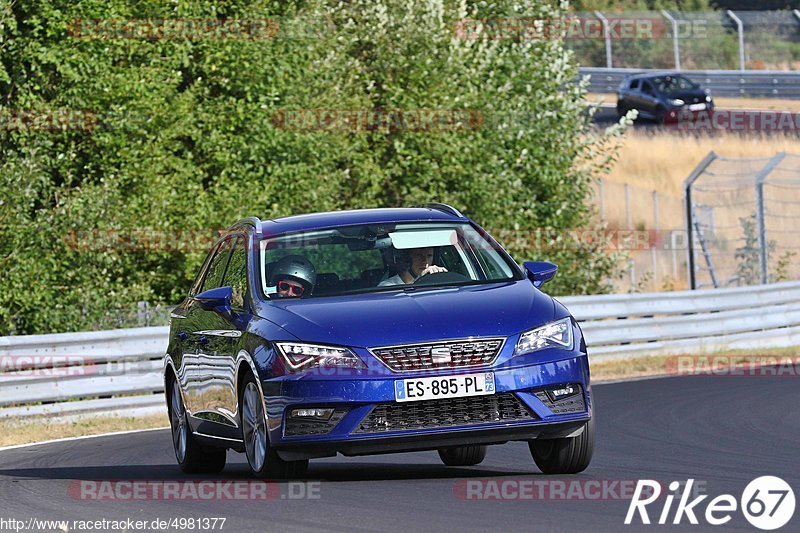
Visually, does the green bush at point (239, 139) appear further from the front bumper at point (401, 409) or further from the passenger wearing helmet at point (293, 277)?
the front bumper at point (401, 409)

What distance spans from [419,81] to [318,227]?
55.2 feet

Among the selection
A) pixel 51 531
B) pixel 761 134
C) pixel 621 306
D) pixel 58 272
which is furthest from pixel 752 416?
pixel 761 134

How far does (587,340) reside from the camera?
2095 centimetres

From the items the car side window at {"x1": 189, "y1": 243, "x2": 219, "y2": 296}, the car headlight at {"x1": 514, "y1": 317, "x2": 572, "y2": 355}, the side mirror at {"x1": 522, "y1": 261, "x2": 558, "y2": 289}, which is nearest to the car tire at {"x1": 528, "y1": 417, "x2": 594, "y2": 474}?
the car headlight at {"x1": 514, "y1": 317, "x2": 572, "y2": 355}

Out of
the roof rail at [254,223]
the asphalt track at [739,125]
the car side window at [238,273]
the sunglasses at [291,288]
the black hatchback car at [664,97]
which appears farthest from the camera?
the asphalt track at [739,125]

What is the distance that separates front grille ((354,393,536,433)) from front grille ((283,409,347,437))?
13cm

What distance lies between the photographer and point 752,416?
1323 centimetres

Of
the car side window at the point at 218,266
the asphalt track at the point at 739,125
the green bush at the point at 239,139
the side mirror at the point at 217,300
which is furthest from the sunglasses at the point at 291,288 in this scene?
the asphalt track at the point at 739,125

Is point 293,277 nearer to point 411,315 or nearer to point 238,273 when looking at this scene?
point 238,273

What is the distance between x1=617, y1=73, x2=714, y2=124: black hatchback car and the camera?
168ft

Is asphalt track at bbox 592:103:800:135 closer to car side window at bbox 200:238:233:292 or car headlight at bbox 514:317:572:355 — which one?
car side window at bbox 200:238:233:292

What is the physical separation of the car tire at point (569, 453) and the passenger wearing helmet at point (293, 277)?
166 centimetres

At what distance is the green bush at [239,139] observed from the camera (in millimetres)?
21812

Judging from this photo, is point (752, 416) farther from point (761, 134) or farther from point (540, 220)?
point (761, 134)
